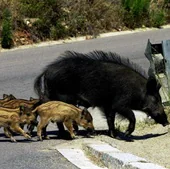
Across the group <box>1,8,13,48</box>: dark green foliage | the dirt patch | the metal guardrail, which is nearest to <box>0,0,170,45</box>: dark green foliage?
<box>1,8,13,48</box>: dark green foliage

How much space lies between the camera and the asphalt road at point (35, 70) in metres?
8.33

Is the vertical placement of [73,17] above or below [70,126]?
below

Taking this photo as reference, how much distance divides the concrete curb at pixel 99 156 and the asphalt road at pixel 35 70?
162 mm

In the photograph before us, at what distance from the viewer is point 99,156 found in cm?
834

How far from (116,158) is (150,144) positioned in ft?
4.29

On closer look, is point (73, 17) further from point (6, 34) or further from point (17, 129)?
point (17, 129)

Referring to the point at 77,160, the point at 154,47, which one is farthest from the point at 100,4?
the point at 77,160

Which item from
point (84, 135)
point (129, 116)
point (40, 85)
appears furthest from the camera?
point (40, 85)

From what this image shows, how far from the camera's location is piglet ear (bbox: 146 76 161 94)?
9.79 metres

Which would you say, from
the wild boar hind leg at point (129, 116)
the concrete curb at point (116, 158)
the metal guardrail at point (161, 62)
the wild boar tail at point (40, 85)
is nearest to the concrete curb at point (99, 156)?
the concrete curb at point (116, 158)

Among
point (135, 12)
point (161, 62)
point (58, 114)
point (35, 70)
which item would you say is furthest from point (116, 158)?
point (135, 12)

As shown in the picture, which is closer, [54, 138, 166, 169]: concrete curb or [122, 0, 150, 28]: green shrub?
[54, 138, 166, 169]: concrete curb

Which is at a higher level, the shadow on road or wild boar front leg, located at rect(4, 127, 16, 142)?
wild boar front leg, located at rect(4, 127, 16, 142)

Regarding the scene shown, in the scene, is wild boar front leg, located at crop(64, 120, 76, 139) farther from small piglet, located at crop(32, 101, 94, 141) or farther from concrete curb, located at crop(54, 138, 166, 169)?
concrete curb, located at crop(54, 138, 166, 169)
